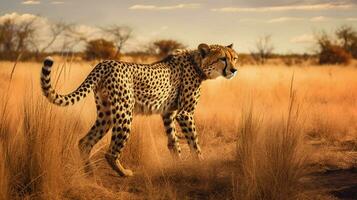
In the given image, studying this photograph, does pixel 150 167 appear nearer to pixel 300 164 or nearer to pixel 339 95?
pixel 300 164

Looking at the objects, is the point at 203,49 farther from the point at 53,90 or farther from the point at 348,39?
the point at 348,39

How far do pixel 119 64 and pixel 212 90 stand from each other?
7.10 meters

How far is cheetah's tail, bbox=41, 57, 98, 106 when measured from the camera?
165 inches

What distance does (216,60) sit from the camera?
5.66 meters

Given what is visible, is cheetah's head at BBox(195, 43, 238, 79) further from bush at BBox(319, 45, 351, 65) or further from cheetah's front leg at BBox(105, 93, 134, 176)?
bush at BBox(319, 45, 351, 65)

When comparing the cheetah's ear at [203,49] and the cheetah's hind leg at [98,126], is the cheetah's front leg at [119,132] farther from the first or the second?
the cheetah's ear at [203,49]

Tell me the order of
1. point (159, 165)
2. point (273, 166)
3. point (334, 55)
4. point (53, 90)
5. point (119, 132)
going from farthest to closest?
1. point (334, 55)
2. point (159, 165)
3. point (119, 132)
4. point (53, 90)
5. point (273, 166)

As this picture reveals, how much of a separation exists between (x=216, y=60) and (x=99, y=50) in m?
20.5

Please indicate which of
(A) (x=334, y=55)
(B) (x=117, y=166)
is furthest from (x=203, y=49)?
(A) (x=334, y=55)

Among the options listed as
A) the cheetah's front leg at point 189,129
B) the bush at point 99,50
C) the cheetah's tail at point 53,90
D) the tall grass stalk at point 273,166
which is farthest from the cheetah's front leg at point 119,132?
the bush at point 99,50

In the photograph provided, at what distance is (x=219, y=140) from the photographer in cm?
742

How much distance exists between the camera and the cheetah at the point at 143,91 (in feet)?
16.0

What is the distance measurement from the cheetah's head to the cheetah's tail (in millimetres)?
1267

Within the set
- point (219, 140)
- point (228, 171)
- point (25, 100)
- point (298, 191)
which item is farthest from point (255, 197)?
point (219, 140)
